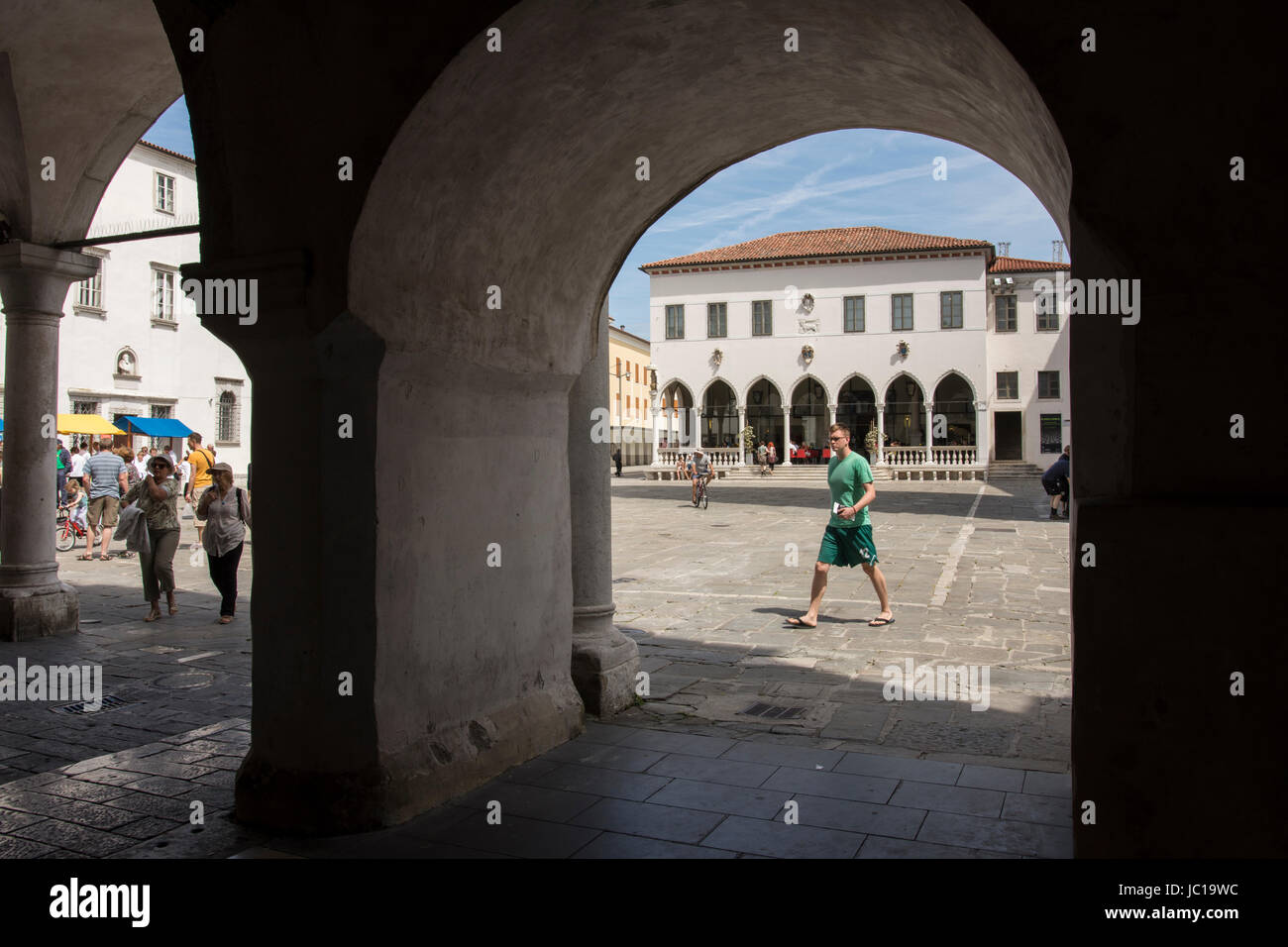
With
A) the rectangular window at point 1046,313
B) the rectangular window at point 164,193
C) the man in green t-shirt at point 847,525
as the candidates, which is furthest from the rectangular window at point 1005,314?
the man in green t-shirt at point 847,525

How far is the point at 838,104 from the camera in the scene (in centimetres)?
477

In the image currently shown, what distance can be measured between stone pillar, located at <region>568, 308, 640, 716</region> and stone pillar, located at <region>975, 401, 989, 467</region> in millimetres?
37225

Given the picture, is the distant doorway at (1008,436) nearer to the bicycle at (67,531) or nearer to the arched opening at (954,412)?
the arched opening at (954,412)

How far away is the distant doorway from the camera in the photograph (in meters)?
45.5

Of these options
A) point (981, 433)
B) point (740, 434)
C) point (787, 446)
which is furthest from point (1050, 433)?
point (740, 434)

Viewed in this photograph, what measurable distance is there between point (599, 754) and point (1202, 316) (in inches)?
130

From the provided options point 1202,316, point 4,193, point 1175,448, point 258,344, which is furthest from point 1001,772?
point 4,193

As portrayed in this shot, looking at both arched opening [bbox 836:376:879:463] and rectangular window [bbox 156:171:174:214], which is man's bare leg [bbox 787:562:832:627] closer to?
rectangular window [bbox 156:171:174:214]

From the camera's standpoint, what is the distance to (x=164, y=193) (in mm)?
30062

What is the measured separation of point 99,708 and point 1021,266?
1862 inches

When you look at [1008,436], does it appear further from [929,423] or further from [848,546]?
[848,546]

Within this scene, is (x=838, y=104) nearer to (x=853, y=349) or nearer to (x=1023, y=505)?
(x=1023, y=505)

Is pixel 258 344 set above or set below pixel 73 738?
above

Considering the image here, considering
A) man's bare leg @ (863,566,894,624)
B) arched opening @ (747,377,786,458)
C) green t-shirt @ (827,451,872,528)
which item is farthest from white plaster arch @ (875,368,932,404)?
green t-shirt @ (827,451,872,528)
